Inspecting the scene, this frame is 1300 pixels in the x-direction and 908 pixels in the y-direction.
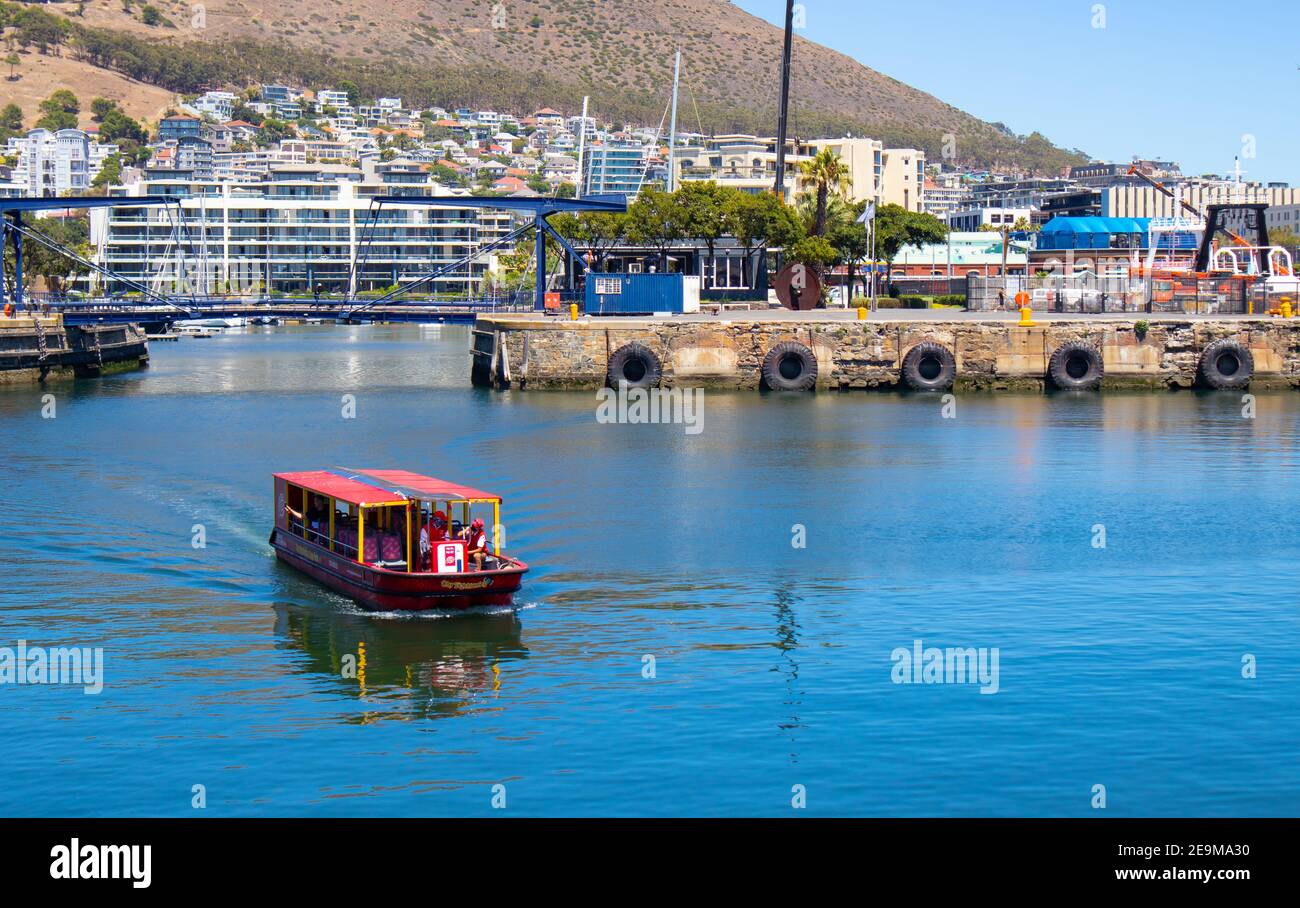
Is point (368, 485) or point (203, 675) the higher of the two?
point (368, 485)

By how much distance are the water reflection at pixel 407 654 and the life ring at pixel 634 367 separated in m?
49.3

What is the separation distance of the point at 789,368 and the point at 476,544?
51923 millimetres

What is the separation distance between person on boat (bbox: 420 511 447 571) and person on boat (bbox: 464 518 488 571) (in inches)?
21.9

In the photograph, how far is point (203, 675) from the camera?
3073cm

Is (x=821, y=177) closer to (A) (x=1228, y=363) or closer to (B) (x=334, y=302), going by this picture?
(B) (x=334, y=302)

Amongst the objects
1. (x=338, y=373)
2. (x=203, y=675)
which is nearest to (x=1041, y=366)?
(x=338, y=373)

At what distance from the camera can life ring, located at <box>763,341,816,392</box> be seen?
85375 millimetres

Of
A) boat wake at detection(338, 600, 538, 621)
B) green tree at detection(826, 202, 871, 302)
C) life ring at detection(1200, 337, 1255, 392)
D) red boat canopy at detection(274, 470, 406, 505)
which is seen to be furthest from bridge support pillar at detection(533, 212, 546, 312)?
boat wake at detection(338, 600, 538, 621)

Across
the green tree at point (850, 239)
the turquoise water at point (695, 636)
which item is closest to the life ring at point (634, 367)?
the turquoise water at point (695, 636)

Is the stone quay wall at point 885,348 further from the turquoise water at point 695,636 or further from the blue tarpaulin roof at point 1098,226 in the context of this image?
the blue tarpaulin roof at point 1098,226

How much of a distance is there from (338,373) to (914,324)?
44424 millimetres

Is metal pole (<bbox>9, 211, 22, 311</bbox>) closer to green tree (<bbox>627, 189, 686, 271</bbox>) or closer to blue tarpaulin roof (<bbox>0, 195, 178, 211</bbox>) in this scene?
blue tarpaulin roof (<bbox>0, 195, 178, 211</bbox>)
